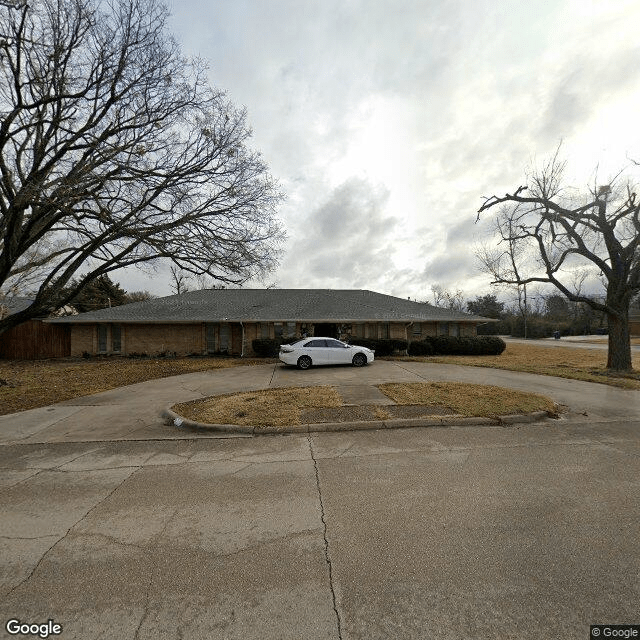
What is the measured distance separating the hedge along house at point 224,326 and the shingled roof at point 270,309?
65mm

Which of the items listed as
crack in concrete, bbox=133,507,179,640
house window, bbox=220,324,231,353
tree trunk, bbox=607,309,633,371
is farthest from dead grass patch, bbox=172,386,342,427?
house window, bbox=220,324,231,353

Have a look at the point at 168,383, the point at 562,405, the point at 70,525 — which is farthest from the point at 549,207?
the point at 70,525

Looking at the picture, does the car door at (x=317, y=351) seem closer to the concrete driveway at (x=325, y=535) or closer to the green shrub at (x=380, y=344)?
the green shrub at (x=380, y=344)

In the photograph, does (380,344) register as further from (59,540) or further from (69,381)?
(59,540)

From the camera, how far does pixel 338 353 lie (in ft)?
52.5

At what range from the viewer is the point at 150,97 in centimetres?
1099

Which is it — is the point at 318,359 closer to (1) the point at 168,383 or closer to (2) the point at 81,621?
(1) the point at 168,383

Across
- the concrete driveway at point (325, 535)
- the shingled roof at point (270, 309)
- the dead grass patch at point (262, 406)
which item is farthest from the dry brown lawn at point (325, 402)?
the shingled roof at point (270, 309)

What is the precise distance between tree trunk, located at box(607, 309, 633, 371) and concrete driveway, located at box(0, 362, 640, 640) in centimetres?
1105

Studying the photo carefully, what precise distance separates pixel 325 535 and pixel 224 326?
20838 millimetres

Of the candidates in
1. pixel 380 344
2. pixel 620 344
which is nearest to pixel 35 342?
pixel 380 344

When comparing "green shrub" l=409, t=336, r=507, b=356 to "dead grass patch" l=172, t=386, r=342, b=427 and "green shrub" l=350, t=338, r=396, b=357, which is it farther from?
"dead grass patch" l=172, t=386, r=342, b=427

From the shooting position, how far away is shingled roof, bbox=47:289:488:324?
2217 centimetres

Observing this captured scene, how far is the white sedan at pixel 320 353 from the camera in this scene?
15625mm
